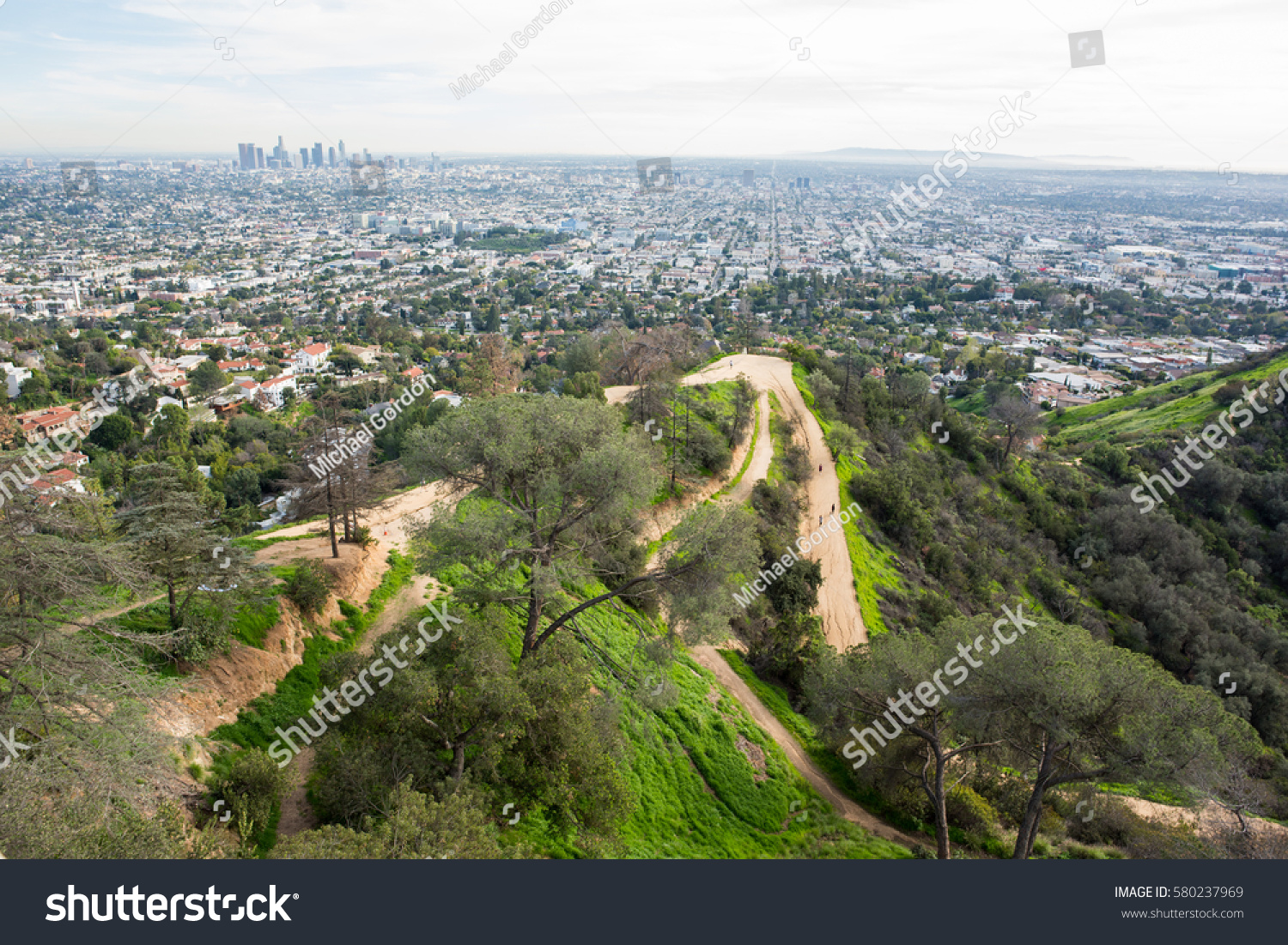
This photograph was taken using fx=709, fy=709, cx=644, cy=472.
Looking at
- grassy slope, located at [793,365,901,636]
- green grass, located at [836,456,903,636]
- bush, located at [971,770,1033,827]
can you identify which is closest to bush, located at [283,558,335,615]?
bush, located at [971,770,1033,827]

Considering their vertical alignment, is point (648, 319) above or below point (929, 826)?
Answer: above

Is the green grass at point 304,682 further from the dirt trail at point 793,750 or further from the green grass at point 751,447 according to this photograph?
the green grass at point 751,447

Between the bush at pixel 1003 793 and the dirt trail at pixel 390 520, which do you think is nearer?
the bush at pixel 1003 793

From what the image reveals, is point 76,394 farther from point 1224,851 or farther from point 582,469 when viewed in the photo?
point 1224,851

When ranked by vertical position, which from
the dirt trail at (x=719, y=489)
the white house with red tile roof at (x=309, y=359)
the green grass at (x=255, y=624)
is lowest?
the dirt trail at (x=719, y=489)

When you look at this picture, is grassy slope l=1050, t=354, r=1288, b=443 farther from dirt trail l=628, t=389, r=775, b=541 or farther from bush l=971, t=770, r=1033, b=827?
bush l=971, t=770, r=1033, b=827

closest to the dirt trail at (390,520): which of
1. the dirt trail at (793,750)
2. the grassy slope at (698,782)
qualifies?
the grassy slope at (698,782)

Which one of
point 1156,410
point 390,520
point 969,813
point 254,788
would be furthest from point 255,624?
point 1156,410

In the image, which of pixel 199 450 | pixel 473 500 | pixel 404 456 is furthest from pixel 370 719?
pixel 199 450
